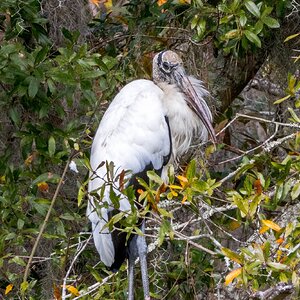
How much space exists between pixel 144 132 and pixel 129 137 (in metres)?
0.08

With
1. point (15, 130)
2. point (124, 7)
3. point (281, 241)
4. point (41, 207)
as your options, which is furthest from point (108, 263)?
point (124, 7)

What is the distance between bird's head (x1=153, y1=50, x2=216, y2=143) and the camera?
4.10 m

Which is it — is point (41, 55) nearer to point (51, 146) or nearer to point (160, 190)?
point (51, 146)

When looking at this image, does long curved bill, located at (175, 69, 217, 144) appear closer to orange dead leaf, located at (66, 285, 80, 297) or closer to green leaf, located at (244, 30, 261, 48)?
green leaf, located at (244, 30, 261, 48)

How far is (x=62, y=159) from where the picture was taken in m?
3.92

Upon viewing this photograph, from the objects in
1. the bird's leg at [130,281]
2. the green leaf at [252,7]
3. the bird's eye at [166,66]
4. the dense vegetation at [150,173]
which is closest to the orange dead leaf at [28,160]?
the dense vegetation at [150,173]

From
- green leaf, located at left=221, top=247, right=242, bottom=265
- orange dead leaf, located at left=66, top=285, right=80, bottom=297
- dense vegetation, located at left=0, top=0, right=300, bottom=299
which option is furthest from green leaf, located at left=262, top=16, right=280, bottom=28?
orange dead leaf, located at left=66, top=285, right=80, bottom=297

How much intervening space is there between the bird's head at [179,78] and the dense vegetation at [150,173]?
0.13 m

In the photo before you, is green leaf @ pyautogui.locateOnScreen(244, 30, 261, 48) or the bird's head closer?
green leaf @ pyautogui.locateOnScreen(244, 30, 261, 48)

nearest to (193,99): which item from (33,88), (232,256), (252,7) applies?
(252,7)

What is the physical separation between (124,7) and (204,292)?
1349mm

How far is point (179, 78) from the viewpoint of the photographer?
13.7 feet

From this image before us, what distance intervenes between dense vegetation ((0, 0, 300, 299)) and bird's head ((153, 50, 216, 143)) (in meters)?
0.13

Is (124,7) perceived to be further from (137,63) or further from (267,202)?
(267,202)
